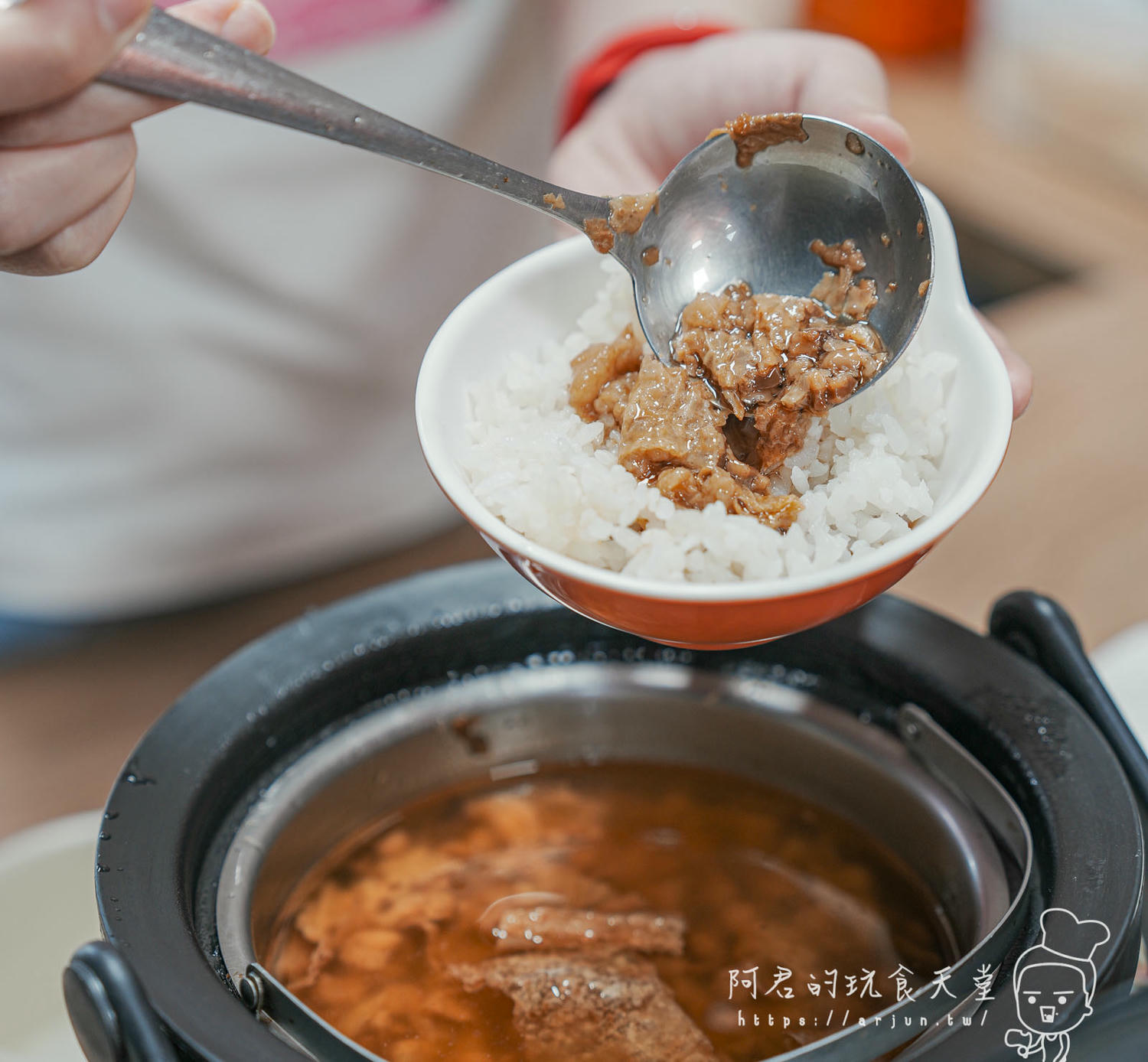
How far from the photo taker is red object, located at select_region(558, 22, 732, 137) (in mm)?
1652

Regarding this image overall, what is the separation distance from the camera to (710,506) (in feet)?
3.17

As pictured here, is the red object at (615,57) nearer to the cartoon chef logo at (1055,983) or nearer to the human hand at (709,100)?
the human hand at (709,100)

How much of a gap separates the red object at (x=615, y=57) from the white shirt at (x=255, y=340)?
0.23 meters

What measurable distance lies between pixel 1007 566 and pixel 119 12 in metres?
1.55

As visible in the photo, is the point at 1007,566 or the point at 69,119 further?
the point at 1007,566

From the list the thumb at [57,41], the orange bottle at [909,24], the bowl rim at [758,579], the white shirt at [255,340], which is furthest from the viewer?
the orange bottle at [909,24]

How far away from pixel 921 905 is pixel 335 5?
147 centimetres

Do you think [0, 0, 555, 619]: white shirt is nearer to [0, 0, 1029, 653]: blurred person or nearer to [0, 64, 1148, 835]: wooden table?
[0, 0, 1029, 653]: blurred person

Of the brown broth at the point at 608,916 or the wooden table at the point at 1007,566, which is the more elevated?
the brown broth at the point at 608,916

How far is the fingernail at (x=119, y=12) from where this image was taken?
2.45 feet

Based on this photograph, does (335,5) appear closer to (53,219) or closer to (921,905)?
(53,219)

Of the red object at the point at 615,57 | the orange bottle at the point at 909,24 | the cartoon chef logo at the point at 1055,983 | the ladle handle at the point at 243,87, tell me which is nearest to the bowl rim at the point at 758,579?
the ladle handle at the point at 243,87

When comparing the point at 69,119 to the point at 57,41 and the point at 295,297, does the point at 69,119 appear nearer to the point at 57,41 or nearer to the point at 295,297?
the point at 57,41

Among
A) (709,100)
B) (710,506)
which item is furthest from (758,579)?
(709,100)
